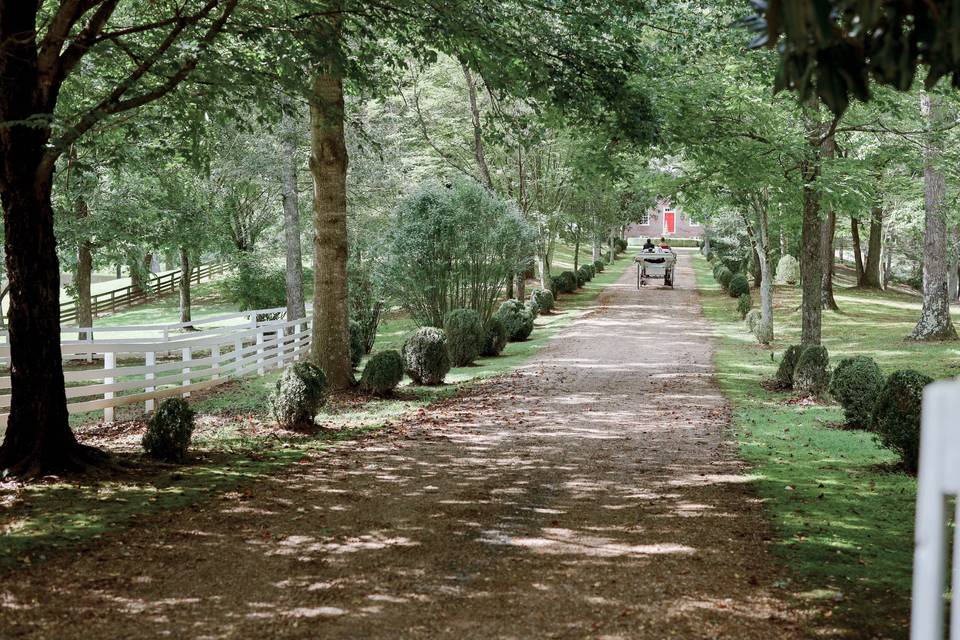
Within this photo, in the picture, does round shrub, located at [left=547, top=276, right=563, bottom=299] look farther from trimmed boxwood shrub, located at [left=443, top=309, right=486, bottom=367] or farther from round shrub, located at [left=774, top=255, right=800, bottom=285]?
trimmed boxwood shrub, located at [left=443, top=309, right=486, bottom=367]

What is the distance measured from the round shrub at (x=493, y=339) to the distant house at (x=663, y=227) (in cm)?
6296

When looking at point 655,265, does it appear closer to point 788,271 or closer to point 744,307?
point 788,271

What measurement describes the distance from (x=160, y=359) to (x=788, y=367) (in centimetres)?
1999

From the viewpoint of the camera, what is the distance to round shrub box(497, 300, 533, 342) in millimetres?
24953

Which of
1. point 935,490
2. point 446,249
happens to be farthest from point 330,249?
point 935,490

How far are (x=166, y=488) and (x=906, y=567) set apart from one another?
634 cm

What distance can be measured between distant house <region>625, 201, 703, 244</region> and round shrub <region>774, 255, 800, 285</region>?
41924 mm

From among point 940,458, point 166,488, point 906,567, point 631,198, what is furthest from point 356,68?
point 631,198

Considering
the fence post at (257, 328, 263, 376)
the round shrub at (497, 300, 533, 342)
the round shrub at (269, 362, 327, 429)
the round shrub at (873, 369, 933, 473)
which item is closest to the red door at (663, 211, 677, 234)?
the round shrub at (497, 300, 533, 342)

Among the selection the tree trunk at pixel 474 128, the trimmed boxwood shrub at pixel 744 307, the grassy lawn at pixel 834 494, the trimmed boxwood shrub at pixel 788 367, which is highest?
the tree trunk at pixel 474 128

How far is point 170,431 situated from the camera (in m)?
9.14

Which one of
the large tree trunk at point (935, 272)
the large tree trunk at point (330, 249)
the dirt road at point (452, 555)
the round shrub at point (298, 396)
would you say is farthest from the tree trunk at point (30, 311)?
the large tree trunk at point (935, 272)

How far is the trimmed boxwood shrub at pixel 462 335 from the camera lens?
1991cm

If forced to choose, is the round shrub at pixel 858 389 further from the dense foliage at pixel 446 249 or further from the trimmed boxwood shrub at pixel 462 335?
the dense foliage at pixel 446 249
